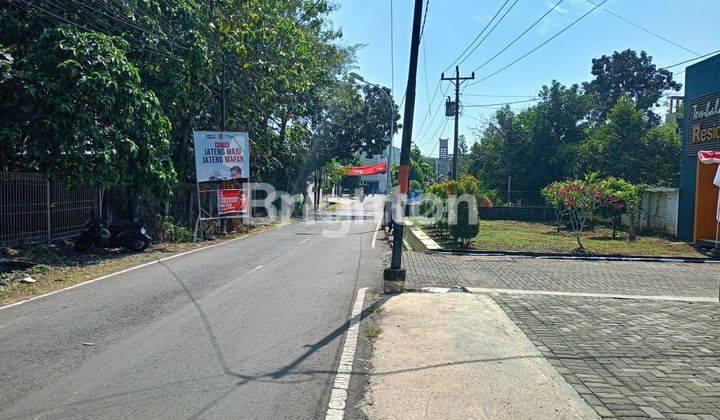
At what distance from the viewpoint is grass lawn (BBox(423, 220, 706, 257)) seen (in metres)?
15.9

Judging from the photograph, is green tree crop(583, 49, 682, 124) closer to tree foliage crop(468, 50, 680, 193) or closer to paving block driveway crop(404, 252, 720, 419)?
tree foliage crop(468, 50, 680, 193)

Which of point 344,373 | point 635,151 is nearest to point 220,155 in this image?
point 344,373

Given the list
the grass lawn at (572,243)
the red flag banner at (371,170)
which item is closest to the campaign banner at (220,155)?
the grass lawn at (572,243)

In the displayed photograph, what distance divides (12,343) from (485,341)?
18.8ft

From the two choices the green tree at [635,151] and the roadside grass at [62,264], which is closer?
the roadside grass at [62,264]

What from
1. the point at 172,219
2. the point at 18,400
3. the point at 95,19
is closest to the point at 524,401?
the point at 18,400

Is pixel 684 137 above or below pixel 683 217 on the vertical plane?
above

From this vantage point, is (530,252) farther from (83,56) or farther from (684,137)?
(83,56)

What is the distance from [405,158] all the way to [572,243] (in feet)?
35.3

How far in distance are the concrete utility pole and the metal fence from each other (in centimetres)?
870

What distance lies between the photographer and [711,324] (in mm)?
7375

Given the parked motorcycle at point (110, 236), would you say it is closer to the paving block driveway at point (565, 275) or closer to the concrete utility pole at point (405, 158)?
the paving block driveway at point (565, 275)

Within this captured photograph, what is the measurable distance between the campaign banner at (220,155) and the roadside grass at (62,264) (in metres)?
3.74

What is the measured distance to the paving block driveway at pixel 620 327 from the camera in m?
4.70
